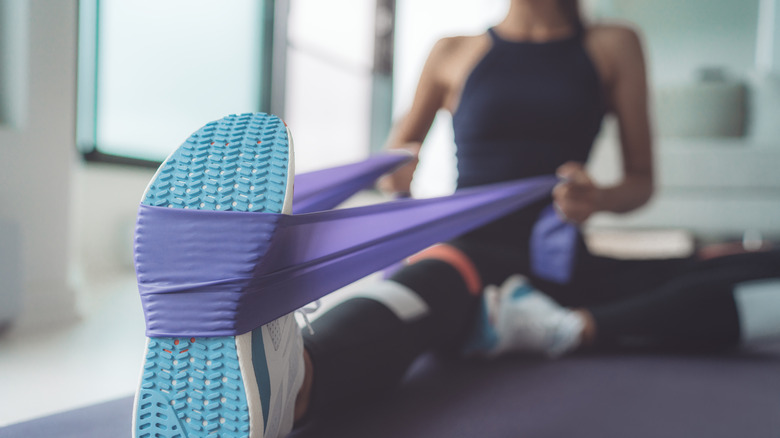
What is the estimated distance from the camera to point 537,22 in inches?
49.0

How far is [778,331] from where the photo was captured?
99cm

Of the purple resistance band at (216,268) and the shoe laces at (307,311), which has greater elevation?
the purple resistance band at (216,268)

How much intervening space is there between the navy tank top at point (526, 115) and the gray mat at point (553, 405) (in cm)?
31

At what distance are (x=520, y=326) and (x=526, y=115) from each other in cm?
43

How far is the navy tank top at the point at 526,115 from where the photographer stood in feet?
3.78

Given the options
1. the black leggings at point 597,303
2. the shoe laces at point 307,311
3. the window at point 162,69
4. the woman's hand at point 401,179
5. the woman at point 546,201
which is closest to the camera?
the shoe laces at point 307,311

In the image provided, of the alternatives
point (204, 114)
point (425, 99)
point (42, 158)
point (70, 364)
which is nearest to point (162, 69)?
point (204, 114)

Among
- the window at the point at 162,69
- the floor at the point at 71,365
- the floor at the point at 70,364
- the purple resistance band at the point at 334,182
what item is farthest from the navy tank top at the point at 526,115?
the window at the point at 162,69

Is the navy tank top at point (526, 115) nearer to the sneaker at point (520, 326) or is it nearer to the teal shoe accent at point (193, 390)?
the sneaker at point (520, 326)

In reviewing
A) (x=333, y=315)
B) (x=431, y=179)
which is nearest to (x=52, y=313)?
(x=333, y=315)

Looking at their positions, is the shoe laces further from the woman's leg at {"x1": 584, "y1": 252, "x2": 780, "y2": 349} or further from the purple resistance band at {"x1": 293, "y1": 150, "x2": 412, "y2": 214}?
the woman's leg at {"x1": 584, "y1": 252, "x2": 780, "y2": 349}

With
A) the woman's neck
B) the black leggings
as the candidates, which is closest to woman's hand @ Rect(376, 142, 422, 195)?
the black leggings

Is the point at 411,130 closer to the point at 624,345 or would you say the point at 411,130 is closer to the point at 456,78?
the point at 456,78

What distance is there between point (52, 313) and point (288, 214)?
39.0 inches
